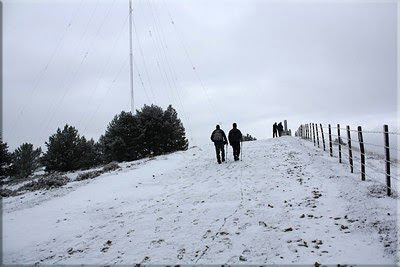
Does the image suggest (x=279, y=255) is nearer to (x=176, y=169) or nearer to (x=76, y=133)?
(x=176, y=169)

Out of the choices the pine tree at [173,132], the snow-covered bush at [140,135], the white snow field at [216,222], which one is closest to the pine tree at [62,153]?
the snow-covered bush at [140,135]

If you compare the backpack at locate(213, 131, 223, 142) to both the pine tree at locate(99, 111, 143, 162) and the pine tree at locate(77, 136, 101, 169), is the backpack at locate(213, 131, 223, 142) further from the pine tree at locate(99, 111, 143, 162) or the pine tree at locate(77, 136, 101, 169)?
the pine tree at locate(77, 136, 101, 169)

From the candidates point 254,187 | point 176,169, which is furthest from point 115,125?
point 254,187

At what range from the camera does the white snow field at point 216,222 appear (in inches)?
217

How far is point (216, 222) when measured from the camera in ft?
23.5

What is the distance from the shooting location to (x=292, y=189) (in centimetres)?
934

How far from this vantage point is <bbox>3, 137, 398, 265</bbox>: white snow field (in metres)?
5.51

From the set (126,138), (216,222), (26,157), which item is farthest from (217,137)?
(26,157)

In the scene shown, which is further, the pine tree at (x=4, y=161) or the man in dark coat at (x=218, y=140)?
the pine tree at (x=4, y=161)

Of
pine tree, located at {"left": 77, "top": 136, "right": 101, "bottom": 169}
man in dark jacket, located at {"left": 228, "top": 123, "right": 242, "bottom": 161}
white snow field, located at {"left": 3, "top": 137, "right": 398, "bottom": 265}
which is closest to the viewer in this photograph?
white snow field, located at {"left": 3, "top": 137, "right": 398, "bottom": 265}

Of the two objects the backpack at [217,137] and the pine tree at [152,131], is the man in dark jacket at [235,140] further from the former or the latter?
the pine tree at [152,131]

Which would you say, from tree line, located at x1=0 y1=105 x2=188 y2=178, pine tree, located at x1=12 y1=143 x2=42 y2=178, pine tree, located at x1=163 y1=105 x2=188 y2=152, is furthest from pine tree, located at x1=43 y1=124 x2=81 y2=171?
pine tree, located at x1=12 y1=143 x2=42 y2=178

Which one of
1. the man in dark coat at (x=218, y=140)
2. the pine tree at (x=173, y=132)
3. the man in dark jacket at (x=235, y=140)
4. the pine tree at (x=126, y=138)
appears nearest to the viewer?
the man in dark coat at (x=218, y=140)

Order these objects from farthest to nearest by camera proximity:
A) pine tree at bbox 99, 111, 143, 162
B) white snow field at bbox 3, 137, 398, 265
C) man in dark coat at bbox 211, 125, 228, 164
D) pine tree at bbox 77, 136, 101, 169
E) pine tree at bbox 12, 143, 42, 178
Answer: pine tree at bbox 12, 143, 42, 178 → pine tree at bbox 77, 136, 101, 169 → pine tree at bbox 99, 111, 143, 162 → man in dark coat at bbox 211, 125, 228, 164 → white snow field at bbox 3, 137, 398, 265
